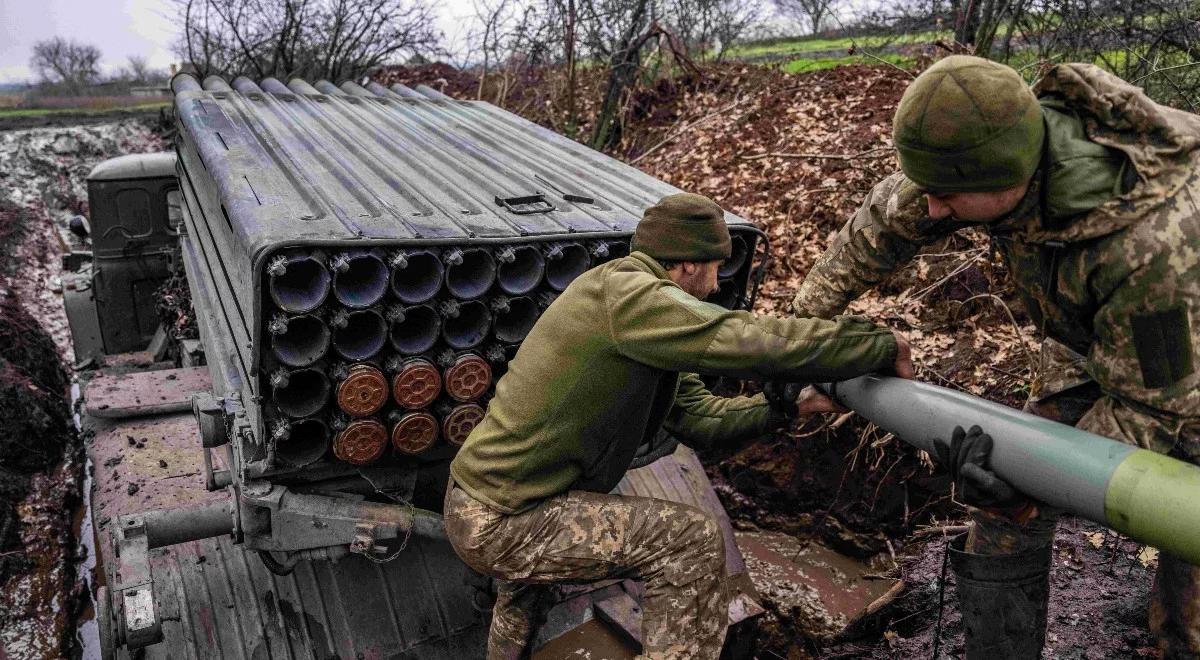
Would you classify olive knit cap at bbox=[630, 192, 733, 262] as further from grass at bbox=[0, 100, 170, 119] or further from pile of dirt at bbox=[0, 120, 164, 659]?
grass at bbox=[0, 100, 170, 119]

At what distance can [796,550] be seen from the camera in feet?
19.1

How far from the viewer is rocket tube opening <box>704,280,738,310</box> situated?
14.6ft

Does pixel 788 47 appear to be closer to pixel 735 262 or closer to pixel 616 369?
pixel 735 262

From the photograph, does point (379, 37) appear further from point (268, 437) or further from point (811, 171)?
point (268, 437)

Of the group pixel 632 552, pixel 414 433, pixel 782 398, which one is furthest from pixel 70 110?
pixel 782 398

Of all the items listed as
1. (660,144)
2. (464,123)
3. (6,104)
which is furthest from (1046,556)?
(6,104)

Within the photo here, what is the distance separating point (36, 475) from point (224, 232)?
486 centimetres

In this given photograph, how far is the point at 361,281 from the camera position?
3455 millimetres

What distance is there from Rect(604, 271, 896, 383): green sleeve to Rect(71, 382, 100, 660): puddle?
3.50m

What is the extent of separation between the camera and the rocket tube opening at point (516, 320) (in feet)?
12.5

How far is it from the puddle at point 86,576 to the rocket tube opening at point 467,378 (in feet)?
7.97

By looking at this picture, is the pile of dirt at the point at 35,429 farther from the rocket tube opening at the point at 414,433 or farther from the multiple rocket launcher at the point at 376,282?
the rocket tube opening at the point at 414,433

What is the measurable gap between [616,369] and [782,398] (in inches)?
26.6

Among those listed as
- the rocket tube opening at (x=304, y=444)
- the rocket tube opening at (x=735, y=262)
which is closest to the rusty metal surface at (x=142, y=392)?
the rocket tube opening at (x=304, y=444)
